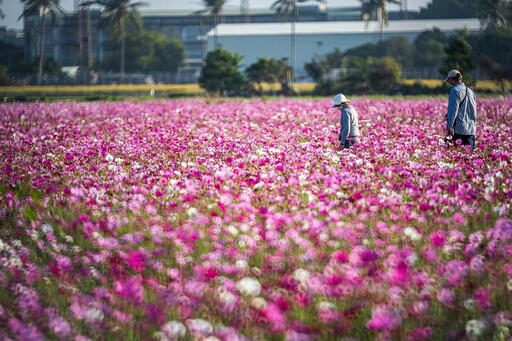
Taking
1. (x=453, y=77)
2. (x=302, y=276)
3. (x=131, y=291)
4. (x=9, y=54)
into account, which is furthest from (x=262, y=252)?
(x=9, y=54)

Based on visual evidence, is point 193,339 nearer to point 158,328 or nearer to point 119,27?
point 158,328

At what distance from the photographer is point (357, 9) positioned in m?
97.0

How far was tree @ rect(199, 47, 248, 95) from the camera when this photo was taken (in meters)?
44.3

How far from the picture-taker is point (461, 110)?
30.3ft

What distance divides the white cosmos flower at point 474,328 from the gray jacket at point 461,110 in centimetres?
653

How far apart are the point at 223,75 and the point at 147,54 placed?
28752 millimetres

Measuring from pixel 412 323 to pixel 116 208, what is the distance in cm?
264

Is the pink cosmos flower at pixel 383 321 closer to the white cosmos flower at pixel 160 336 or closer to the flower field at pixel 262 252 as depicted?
the flower field at pixel 262 252

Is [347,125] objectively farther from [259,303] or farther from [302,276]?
[259,303]

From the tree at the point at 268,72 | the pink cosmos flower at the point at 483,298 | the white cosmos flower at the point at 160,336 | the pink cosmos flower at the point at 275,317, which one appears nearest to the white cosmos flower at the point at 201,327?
the white cosmos flower at the point at 160,336

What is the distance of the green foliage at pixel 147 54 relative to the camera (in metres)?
71.0

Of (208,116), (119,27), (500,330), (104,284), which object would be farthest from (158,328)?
(119,27)

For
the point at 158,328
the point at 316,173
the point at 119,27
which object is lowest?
the point at 158,328

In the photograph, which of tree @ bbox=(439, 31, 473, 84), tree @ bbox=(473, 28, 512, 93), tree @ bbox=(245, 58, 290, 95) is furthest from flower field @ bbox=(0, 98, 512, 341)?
tree @ bbox=(473, 28, 512, 93)
